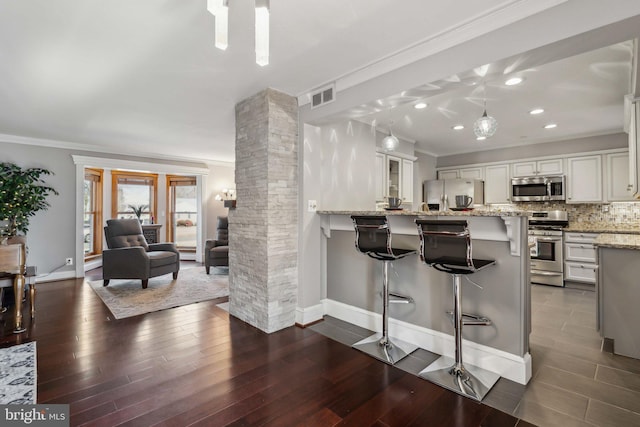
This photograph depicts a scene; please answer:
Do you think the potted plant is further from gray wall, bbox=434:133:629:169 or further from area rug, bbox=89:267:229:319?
gray wall, bbox=434:133:629:169

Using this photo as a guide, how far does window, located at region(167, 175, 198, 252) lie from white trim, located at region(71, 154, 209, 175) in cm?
105

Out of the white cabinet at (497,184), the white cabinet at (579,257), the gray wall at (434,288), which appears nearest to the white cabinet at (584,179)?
the white cabinet at (579,257)

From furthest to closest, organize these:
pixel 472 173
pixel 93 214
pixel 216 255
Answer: pixel 93 214 < pixel 472 173 < pixel 216 255

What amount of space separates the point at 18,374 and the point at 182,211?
6.23 m

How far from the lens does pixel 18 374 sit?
88.0 inches

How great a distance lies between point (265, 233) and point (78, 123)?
3413mm

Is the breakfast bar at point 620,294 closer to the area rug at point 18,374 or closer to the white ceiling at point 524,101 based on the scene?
the white ceiling at point 524,101

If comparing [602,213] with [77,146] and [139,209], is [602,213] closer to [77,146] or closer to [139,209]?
[77,146]

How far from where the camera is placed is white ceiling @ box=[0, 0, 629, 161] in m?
1.85

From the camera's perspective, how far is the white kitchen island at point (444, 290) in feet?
7.16

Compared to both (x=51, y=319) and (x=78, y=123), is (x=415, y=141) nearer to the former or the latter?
(x=78, y=123)

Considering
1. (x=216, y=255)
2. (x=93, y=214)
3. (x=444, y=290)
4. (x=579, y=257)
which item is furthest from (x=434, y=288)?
(x=93, y=214)

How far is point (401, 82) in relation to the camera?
2365 mm

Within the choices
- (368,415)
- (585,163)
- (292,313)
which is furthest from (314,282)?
(585,163)
